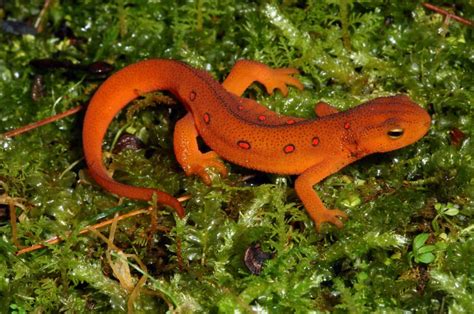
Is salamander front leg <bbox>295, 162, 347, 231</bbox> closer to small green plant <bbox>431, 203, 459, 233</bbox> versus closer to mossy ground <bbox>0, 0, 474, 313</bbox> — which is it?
mossy ground <bbox>0, 0, 474, 313</bbox>

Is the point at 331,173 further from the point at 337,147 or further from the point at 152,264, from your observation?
the point at 152,264

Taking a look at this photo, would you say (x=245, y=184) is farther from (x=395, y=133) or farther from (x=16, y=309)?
(x=16, y=309)

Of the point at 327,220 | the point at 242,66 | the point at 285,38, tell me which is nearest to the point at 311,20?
the point at 285,38

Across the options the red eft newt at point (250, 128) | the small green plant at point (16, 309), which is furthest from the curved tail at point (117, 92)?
the small green plant at point (16, 309)

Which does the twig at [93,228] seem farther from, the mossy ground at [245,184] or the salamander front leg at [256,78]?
the salamander front leg at [256,78]

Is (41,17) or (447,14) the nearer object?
(447,14)

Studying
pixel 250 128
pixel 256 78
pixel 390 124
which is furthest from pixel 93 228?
pixel 390 124
